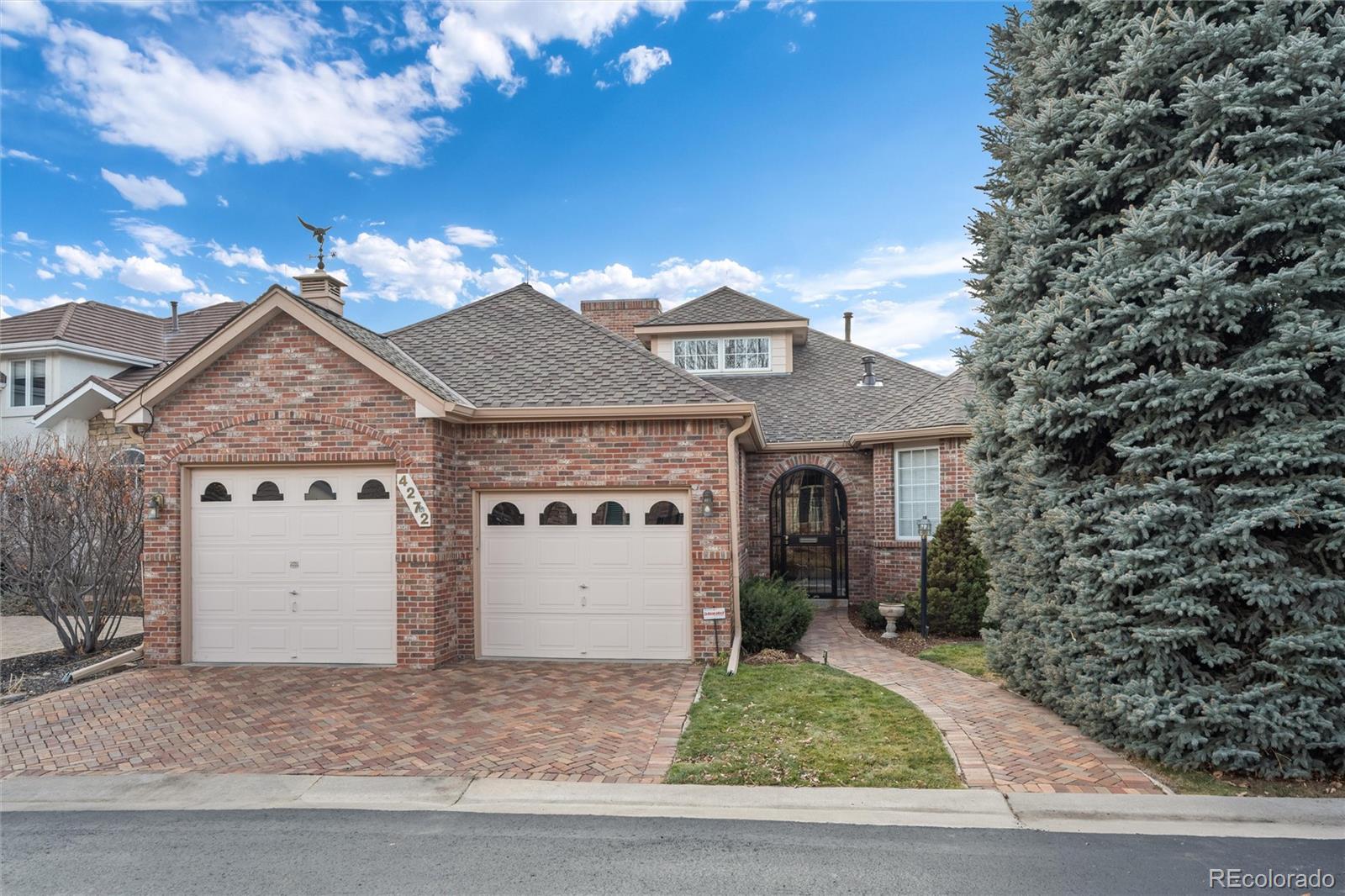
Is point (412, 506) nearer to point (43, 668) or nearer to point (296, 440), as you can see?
point (296, 440)

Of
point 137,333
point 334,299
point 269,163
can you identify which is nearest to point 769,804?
point 334,299

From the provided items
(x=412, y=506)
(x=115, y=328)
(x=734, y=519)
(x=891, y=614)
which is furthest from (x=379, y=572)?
(x=115, y=328)

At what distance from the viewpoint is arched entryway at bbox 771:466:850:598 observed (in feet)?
48.2

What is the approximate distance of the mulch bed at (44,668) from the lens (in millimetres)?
8380

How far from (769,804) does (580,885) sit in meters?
1.62

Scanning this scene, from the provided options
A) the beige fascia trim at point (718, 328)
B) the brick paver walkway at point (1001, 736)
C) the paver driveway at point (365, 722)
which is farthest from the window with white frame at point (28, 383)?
the brick paver walkway at point (1001, 736)

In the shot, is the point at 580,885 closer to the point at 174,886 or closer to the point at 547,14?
the point at 174,886

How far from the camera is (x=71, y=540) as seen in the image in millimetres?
10234

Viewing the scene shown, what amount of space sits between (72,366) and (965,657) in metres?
24.1

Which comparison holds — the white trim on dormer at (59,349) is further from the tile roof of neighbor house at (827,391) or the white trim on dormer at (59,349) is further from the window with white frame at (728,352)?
the tile roof of neighbor house at (827,391)

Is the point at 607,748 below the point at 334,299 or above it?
below

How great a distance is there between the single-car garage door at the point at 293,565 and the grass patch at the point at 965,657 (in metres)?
7.31

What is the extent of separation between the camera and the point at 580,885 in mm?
3895

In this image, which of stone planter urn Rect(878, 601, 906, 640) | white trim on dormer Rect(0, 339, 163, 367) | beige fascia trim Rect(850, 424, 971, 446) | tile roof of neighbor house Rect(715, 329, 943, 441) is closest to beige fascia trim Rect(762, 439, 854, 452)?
tile roof of neighbor house Rect(715, 329, 943, 441)
